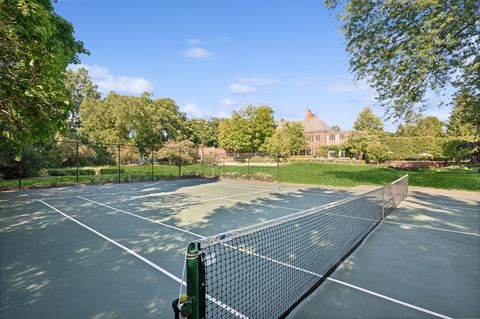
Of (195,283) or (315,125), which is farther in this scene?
(315,125)

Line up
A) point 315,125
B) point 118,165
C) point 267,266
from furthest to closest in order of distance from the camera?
point 315,125 → point 118,165 → point 267,266

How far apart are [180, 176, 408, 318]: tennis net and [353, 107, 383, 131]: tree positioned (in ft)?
177

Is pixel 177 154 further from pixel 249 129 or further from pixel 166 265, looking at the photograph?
pixel 249 129

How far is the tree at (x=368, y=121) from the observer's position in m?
55.0

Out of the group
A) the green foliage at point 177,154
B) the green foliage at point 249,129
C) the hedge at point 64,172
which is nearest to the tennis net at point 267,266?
the green foliage at point 177,154

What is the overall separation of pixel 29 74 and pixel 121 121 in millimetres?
31430

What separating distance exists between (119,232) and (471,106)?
1153 centimetres

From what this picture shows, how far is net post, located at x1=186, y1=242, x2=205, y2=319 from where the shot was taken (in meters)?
2.13

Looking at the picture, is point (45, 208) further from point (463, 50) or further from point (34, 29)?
point (463, 50)

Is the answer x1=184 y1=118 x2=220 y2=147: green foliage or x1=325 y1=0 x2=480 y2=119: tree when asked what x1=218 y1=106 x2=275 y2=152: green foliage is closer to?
x1=184 y1=118 x2=220 y2=147: green foliage

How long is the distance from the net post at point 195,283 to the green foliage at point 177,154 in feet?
69.9

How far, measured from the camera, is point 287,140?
4738cm

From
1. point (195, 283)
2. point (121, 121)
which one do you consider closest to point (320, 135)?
point (121, 121)

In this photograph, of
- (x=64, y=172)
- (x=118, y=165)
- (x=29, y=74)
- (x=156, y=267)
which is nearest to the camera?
(x=156, y=267)
